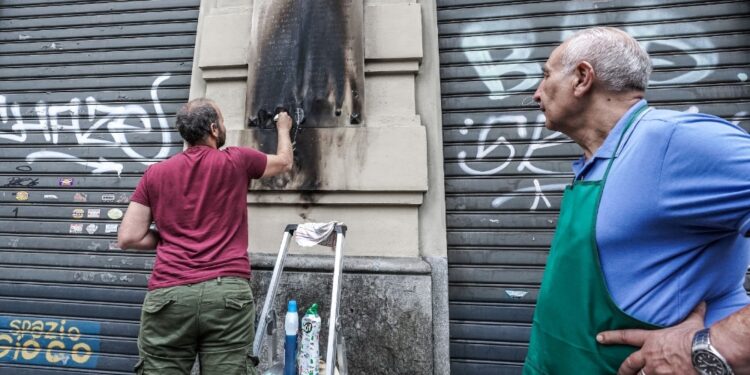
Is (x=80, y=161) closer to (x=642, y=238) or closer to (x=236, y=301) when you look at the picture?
(x=236, y=301)

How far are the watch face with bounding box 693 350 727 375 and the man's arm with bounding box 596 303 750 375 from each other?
0.01 m

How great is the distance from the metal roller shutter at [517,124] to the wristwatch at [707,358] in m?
2.18

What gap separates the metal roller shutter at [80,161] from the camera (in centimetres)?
354

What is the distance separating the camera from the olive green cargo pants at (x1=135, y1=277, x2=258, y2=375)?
2.00 m

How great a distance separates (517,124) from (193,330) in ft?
9.16

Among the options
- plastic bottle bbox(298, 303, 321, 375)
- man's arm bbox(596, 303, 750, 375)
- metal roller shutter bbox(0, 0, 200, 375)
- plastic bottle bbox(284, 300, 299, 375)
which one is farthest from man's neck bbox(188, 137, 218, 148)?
man's arm bbox(596, 303, 750, 375)

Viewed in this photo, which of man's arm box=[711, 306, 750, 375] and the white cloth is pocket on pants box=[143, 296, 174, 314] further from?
man's arm box=[711, 306, 750, 375]

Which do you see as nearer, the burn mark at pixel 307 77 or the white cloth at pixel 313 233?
the white cloth at pixel 313 233

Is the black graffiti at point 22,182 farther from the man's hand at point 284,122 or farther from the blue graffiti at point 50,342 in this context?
the man's hand at point 284,122

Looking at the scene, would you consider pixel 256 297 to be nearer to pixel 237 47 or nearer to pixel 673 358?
pixel 237 47

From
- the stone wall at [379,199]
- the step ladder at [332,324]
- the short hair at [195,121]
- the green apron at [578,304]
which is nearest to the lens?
the green apron at [578,304]

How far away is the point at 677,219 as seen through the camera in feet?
3.33

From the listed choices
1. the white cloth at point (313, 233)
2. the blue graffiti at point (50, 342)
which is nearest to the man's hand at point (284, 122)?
the white cloth at point (313, 233)

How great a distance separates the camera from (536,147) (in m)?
3.18
